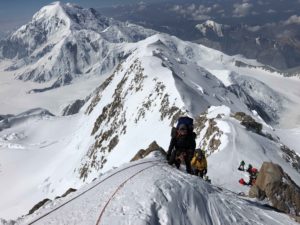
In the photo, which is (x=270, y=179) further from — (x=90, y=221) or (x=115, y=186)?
(x=90, y=221)

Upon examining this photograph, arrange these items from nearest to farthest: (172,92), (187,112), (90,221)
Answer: (90,221), (187,112), (172,92)

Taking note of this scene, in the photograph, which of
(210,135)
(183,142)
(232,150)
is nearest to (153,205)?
(183,142)

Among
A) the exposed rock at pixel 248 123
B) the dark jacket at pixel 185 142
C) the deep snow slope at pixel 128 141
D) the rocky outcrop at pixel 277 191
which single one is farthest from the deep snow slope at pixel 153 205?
the exposed rock at pixel 248 123

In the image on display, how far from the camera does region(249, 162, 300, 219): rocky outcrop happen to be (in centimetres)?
2955

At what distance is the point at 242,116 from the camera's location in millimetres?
59969

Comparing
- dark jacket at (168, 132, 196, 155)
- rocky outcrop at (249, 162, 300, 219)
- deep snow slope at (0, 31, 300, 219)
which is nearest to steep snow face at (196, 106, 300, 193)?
deep snow slope at (0, 31, 300, 219)

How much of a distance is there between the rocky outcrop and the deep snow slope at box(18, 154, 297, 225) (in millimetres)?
4802

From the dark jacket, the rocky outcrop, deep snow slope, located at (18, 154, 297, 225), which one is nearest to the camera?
deep snow slope, located at (18, 154, 297, 225)

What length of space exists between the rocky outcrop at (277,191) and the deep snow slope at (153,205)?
4802mm

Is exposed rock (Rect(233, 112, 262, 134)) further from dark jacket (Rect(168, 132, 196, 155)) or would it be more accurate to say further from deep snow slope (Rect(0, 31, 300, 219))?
dark jacket (Rect(168, 132, 196, 155))

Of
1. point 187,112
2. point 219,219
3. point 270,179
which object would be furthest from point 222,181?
point 187,112

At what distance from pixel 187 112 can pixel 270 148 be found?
73.3 feet

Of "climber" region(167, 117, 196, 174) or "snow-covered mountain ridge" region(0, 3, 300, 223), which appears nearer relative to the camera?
"climber" region(167, 117, 196, 174)

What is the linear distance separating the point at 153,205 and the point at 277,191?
49.2 feet
